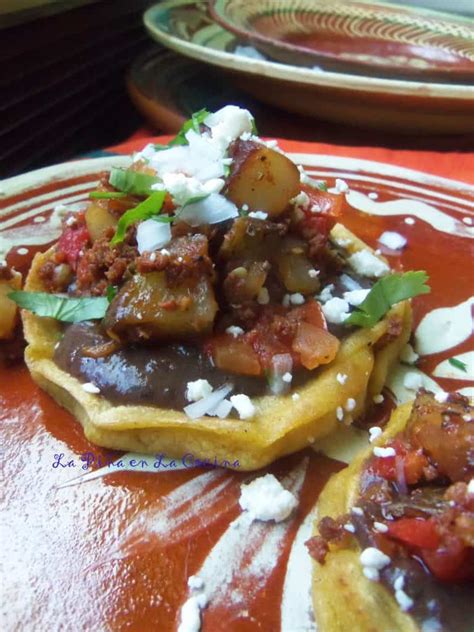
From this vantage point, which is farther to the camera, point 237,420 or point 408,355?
point 408,355

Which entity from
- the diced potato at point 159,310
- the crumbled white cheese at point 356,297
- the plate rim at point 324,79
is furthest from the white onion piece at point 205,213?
the plate rim at point 324,79

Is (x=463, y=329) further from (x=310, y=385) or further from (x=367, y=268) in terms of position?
(x=310, y=385)

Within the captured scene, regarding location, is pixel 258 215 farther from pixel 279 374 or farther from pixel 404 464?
pixel 404 464

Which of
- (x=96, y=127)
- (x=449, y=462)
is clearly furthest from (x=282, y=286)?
(x=96, y=127)

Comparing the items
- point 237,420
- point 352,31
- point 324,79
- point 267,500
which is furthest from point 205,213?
point 352,31

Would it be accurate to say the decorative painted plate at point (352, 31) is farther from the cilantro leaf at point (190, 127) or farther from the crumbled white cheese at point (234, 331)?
the crumbled white cheese at point (234, 331)

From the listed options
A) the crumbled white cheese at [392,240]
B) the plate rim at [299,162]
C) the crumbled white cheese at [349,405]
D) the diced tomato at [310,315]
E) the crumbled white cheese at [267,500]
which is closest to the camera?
the crumbled white cheese at [267,500]
